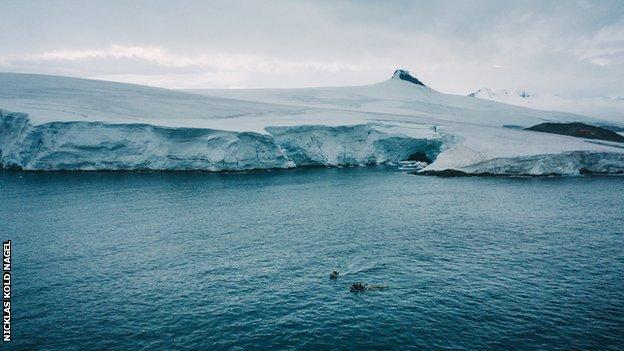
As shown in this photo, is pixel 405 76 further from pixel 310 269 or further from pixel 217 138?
pixel 310 269

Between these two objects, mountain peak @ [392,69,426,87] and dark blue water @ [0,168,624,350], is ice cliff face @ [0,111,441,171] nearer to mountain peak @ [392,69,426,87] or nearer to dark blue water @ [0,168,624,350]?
dark blue water @ [0,168,624,350]

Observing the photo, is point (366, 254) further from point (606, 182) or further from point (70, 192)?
point (606, 182)

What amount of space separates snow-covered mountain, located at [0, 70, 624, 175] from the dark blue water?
12.1 meters

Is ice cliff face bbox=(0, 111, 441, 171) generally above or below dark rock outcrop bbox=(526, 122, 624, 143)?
below

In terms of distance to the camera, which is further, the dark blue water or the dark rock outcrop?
the dark rock outcrop

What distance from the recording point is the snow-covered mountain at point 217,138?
183ft

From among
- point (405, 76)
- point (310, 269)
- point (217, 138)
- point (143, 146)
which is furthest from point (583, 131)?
point (143, 146)

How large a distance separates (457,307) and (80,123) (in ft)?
176

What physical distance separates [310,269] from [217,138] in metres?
38.1

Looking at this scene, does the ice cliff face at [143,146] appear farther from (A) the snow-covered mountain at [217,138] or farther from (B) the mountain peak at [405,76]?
(B) the mountain peak at [405,76]

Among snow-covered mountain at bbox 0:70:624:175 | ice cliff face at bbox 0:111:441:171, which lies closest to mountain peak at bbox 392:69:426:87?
snow-covered mountain at bbox 0:70:624:175

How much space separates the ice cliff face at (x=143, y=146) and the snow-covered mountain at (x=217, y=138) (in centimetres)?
13

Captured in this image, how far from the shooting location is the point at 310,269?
955 inches

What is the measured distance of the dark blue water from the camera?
17438 millimetres
